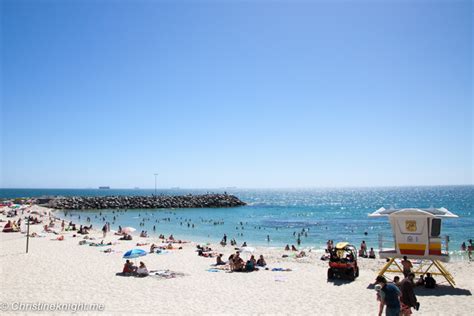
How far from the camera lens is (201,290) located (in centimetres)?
1278

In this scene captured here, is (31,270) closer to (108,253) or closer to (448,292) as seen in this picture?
(108,253)

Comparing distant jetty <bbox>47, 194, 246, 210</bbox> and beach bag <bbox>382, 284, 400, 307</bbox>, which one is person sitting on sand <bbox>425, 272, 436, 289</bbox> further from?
distant jetty <bbox>47, 194, 246, 210</bbox>

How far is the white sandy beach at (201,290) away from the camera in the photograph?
10.6 meters

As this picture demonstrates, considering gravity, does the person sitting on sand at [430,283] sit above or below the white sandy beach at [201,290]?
above

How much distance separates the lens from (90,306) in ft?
34.3

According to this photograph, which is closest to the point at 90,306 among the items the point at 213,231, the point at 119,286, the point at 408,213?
the point at 119,286

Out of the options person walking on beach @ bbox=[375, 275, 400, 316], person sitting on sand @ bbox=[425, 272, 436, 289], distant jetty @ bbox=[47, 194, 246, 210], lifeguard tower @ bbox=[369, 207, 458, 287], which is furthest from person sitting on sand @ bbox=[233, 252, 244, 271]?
distant jetty @ bbox=[47, 194, 246, 210]

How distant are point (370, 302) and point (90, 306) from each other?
8312mm

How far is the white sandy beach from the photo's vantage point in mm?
10562

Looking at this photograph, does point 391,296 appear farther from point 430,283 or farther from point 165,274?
point 165,274

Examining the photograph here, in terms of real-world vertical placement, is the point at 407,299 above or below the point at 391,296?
below

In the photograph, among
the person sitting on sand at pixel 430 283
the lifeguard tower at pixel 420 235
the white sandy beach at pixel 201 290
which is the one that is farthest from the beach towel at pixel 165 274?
the person sitting on sand at pixel 430 283

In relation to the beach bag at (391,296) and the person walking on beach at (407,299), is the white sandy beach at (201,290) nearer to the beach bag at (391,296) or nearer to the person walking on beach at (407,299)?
the person walking on beach at (407,299)

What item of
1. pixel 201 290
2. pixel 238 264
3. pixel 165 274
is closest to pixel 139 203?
pixel 238 264
